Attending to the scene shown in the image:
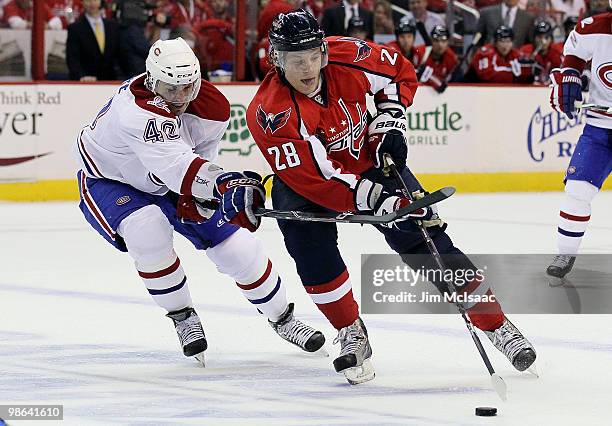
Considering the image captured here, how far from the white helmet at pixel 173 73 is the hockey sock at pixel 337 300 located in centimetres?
67

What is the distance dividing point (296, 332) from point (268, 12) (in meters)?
5.20

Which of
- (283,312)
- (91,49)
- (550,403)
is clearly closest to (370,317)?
(283,312)

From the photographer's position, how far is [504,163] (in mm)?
9617

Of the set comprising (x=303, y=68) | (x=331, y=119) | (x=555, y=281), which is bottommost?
(x=555, y=281)

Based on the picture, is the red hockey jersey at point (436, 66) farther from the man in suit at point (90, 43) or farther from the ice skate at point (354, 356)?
the ice skate at point (354, 356)

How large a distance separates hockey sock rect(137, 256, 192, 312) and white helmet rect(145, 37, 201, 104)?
503mm

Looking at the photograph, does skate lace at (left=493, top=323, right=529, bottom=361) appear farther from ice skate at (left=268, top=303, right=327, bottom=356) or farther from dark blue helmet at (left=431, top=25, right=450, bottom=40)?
dark blue helmet at (left=431, top=25, right=450, bottom=40)

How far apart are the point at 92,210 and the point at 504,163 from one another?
18.9ft

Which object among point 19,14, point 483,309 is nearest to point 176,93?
point 483,309

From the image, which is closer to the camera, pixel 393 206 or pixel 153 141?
pixel 393 206

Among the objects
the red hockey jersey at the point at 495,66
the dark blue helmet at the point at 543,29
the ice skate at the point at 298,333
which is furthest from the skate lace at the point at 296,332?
the dark blue helmet at the point at 543,29

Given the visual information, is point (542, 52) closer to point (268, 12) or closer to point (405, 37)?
point (405, 37)

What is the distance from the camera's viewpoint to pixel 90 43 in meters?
8.54

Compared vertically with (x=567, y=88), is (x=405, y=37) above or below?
below
